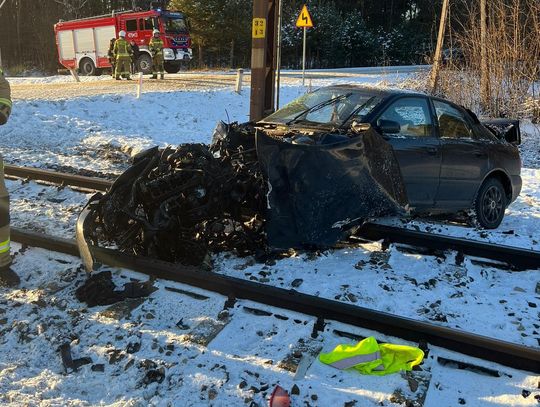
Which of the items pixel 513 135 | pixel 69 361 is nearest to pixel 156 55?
pixel 513 135

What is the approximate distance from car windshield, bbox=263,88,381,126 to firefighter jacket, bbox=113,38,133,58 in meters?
16.7

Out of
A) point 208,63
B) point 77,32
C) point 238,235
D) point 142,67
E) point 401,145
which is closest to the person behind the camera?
point 238,235

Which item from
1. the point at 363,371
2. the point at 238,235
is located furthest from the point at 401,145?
the point at 363,371

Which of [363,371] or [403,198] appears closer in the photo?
[363,371]

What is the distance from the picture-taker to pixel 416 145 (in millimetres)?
5719

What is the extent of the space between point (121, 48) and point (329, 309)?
19710 mm

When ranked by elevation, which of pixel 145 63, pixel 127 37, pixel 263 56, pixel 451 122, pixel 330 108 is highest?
pixel 127 37

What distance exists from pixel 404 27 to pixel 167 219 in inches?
1654

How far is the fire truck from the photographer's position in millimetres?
25000

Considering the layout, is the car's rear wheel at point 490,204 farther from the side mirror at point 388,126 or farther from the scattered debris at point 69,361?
the scattered debris at point 69,361

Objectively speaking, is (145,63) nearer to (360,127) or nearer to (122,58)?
(122,58)

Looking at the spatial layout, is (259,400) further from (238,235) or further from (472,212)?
(472,212)

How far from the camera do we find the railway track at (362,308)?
10.6ft

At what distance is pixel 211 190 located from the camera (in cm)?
460
